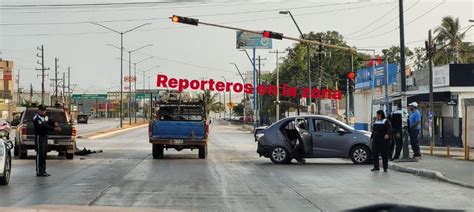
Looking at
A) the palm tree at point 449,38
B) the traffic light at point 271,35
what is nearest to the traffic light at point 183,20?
the traffic light at point 271,35

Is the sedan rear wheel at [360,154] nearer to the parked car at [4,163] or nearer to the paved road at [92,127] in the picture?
the parked car at [4,163]

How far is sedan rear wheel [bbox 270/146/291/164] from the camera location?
20.1 m

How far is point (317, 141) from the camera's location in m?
20.1

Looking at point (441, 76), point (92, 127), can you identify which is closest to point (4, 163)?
point (441, 76)

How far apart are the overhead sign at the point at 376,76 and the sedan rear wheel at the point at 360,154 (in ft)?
61.0

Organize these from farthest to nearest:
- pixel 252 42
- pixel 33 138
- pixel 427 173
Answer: pixel 252 42 → pixel 33 138 → pixel 427 173

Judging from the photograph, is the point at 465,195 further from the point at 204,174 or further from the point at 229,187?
the point at 204,174

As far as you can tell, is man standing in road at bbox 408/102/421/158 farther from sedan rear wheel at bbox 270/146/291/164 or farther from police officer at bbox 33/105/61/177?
police officer at bbox 33/105/61/177

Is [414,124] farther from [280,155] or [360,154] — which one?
[280,155]

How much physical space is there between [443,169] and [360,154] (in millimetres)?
3614

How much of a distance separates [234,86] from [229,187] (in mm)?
52658

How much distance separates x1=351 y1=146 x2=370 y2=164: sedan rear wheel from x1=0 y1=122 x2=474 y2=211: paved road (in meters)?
1.02

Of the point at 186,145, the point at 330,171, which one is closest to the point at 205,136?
the point at 186,145

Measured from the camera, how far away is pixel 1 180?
13094 millimetres
